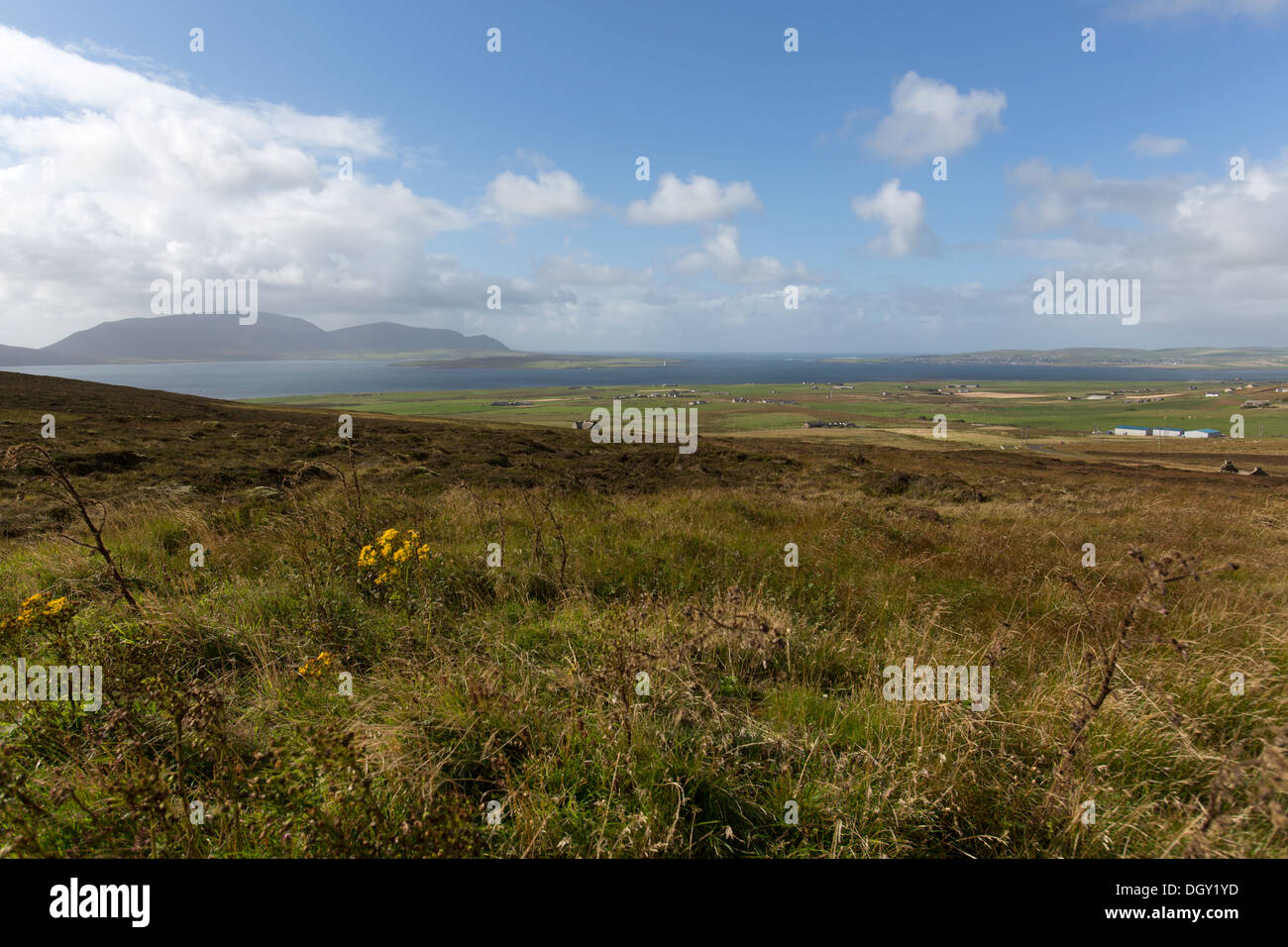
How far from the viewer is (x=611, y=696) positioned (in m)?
2.84

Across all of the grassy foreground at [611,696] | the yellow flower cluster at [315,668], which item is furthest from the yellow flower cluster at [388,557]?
the yellow flower cluster at [315,668]

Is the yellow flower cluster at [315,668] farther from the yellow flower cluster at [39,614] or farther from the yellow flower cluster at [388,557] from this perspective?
the yellow flower cluster at [39,614]

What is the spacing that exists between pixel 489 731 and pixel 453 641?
1.09 meters

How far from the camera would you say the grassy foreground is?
7.14 ft

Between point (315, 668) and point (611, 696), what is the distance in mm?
1960

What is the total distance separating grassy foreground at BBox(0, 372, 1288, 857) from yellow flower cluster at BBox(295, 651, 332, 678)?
25mm

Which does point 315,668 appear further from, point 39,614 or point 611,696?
point 611,696

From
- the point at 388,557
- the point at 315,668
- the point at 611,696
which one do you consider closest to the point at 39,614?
the point at 315,668

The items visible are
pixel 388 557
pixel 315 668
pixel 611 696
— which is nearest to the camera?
pixel 611 696

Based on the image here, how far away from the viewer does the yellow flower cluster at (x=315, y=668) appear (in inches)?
128

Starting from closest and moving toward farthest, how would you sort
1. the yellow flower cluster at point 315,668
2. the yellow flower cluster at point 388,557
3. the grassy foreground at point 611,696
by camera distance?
the grassy foreground at point 611,696 → the yellow flower cluster at point 315,668 → the yellow flower cluster at point 388,557

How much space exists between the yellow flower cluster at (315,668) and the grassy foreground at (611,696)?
25 millimetres

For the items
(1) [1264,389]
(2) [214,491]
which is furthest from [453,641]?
(1) [1264,389]
